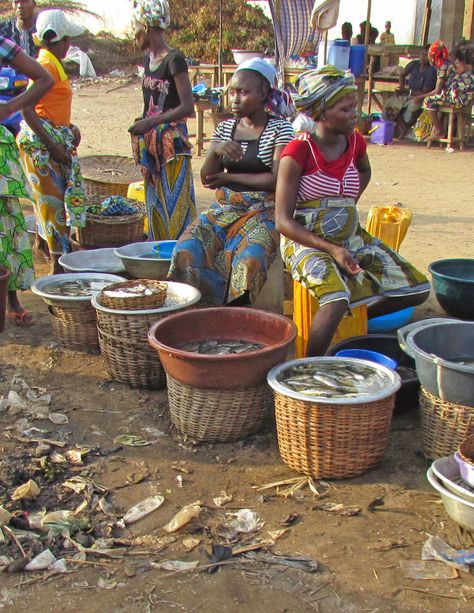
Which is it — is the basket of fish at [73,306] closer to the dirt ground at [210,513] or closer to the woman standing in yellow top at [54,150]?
the dirt ground at [210,513]

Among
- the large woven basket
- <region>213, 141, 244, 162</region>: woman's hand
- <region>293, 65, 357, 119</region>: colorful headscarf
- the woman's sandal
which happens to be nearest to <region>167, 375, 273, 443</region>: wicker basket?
<region>293, 65, 357, 119</region>: colorful headscarf

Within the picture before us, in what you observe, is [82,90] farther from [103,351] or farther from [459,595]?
[459,595]

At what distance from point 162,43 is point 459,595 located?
4.19 m

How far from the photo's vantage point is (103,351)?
427 centimetres

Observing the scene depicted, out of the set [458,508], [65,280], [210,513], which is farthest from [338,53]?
[458,508]

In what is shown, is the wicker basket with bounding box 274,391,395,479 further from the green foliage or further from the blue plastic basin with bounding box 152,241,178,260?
the green foliage

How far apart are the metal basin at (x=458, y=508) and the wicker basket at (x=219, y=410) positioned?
100cm

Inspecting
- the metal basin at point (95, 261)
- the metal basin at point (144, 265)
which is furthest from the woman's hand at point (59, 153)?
the metal basin at point (144, 265)

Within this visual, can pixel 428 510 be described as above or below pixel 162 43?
below

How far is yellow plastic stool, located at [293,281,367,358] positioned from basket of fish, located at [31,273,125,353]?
3.99 ft

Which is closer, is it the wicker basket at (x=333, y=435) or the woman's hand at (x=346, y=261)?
the wicker basket at (x=333, y=435)

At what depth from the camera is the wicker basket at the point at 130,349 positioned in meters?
4.07

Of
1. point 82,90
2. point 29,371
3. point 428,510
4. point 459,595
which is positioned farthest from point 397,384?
point 82,90

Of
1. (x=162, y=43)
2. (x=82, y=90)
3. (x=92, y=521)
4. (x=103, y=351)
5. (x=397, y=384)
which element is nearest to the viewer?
(x=92, y=521)
